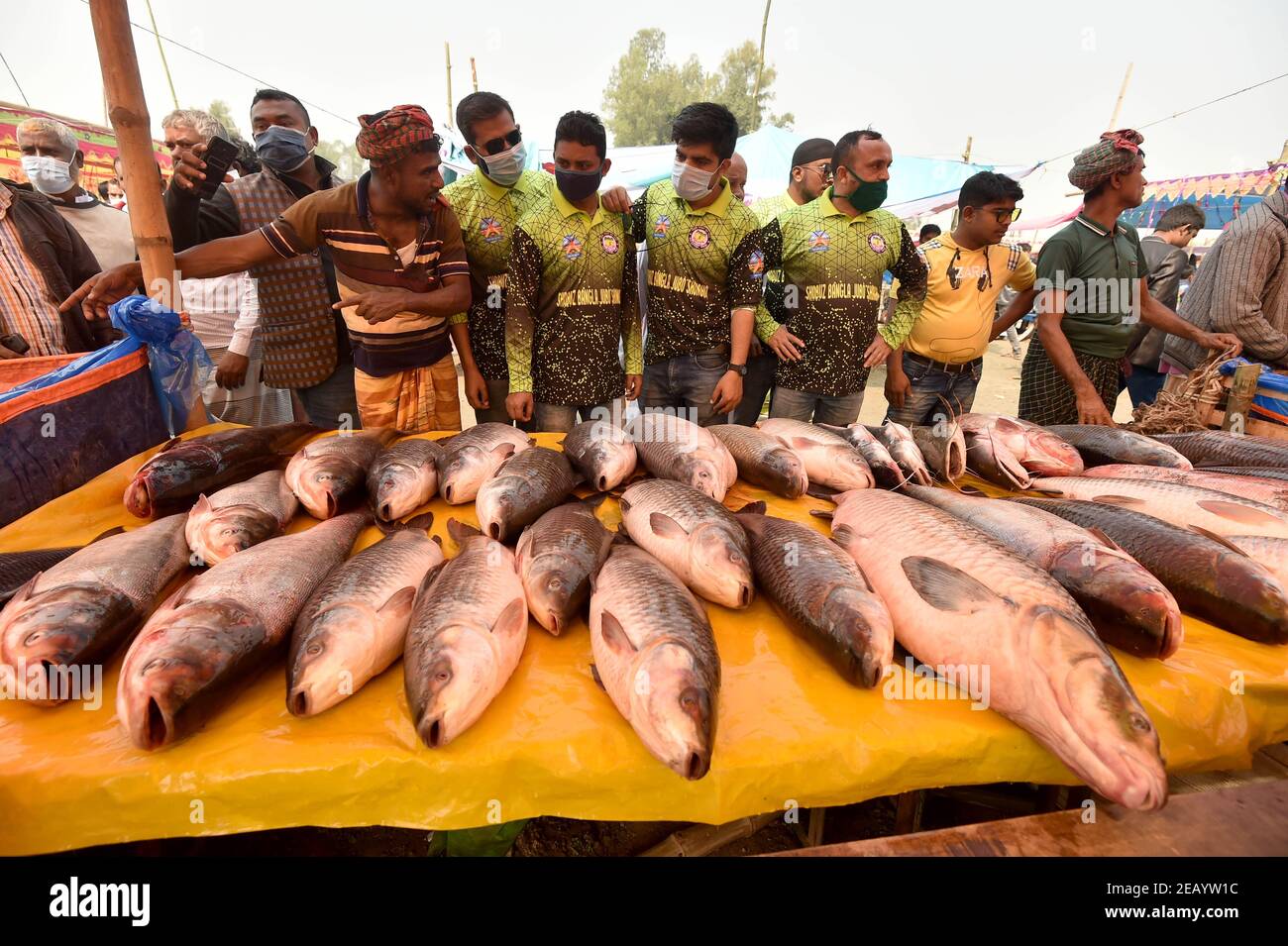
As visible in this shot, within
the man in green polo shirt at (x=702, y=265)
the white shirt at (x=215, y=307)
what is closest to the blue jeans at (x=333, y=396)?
the white shirt at (x=215, y=307)

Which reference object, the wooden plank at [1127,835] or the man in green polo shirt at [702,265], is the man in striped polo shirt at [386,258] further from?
the wooden plank at [1127,835]

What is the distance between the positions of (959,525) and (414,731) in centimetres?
195

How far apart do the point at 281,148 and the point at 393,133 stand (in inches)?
65.5

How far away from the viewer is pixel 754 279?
12.9 ft

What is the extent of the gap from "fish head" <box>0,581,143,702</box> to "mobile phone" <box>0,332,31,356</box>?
3103 mm

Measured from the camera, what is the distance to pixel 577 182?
3.43m

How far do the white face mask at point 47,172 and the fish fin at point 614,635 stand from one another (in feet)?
19.9

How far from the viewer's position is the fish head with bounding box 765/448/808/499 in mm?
2709

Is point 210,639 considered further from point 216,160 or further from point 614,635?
point 216,160

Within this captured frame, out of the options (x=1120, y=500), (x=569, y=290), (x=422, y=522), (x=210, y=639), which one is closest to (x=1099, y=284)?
(x=1120, y=500)

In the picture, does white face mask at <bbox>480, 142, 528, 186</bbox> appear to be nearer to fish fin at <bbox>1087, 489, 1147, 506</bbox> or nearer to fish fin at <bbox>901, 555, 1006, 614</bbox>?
fish fin at <bbox>901, 555, 1006, 614</bbox>

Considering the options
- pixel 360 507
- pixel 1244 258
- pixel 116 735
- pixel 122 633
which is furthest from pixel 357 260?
pixel 1244 258
